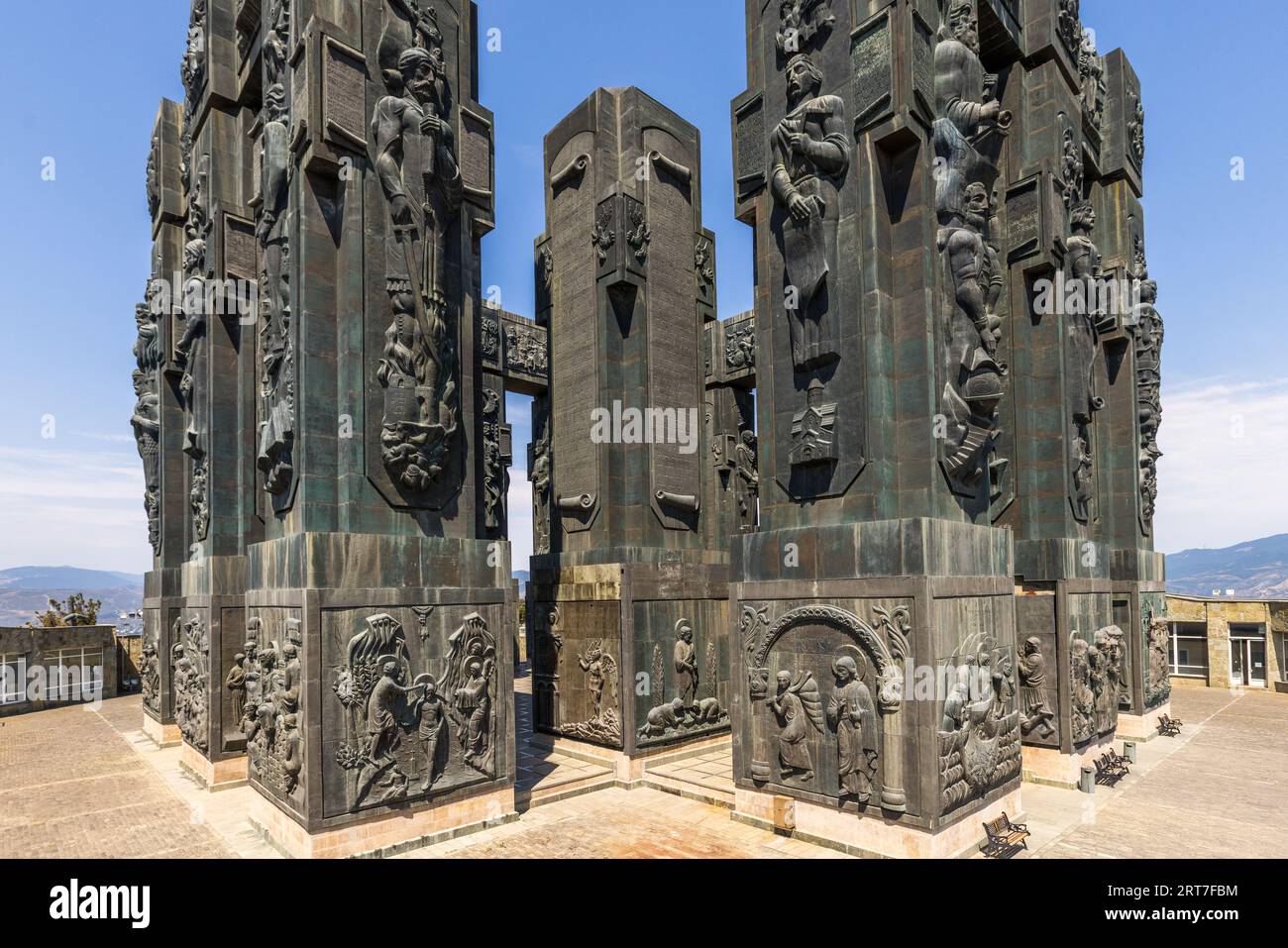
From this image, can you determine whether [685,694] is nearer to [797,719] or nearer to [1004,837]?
[797,719]

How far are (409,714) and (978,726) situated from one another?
9.28m

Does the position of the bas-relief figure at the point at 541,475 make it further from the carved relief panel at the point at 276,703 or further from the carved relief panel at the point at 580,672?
the carved relief panel at the point at 276,703

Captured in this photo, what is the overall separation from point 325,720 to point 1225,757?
2173 cm

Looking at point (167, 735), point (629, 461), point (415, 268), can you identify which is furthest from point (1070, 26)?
point (167, 735)

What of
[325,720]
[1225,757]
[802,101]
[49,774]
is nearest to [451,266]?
[802,101]

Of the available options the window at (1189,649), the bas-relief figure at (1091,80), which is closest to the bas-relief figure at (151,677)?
the bas-relief figure at (1091,80)

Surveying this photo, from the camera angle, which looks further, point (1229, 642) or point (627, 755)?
point (1229, 642)

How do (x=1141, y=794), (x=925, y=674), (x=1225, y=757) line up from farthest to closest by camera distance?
(x=1225, y=757)
(x=1141, y=794)
(x=925, y=674)

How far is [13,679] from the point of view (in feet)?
99.1

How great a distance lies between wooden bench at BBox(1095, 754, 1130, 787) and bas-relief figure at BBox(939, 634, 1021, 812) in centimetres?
486

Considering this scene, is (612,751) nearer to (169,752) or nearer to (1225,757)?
(169,752)

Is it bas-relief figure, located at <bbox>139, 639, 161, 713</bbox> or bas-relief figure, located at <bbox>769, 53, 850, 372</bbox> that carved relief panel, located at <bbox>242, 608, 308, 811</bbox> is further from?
bas-relief figure, located at <bbox>139, 639, 161, 713</bbox>

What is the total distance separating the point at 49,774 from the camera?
1895cm

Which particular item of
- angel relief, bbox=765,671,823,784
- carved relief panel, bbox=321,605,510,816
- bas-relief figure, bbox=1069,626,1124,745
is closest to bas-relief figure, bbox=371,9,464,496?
carved relief panel, bbox=321,605,510,816
